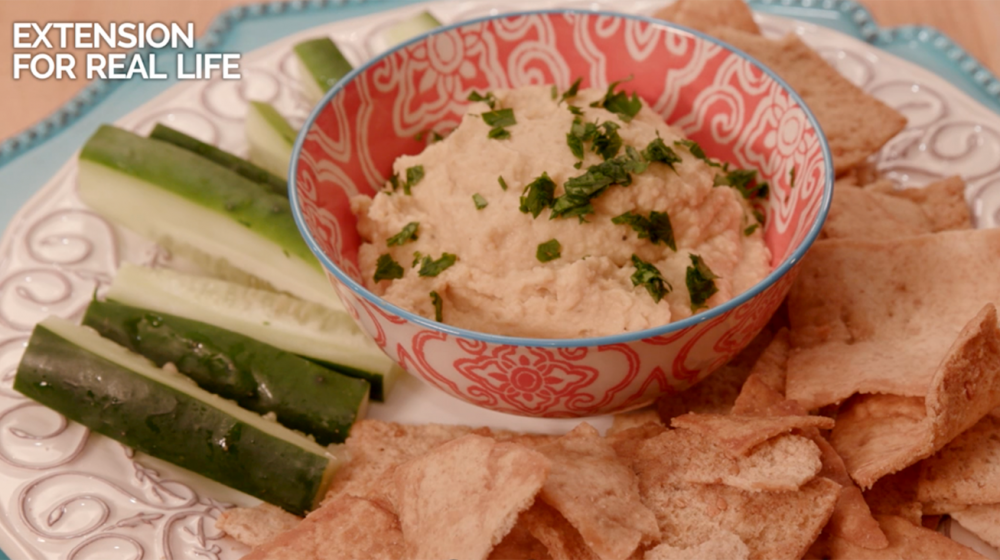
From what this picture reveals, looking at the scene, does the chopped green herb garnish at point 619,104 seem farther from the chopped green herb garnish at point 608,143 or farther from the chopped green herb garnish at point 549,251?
the chopped green herb garnish at point 549,251

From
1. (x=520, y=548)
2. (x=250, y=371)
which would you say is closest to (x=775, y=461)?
(x=520, y=548)

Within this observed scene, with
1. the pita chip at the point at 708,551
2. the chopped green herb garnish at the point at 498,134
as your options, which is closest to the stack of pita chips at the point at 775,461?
the pita chip at the point at 708,551

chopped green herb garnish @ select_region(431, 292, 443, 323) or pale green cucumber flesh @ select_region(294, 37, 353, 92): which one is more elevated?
pale green cucumber flesh @ select_region(294, 37, 353, 92)

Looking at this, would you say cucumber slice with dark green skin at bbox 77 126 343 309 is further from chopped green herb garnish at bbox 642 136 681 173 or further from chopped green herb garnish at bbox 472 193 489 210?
chopped green herb garnish at bbox 642 136 681 173

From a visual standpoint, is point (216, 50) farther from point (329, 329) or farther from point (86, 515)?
point (86, 515)

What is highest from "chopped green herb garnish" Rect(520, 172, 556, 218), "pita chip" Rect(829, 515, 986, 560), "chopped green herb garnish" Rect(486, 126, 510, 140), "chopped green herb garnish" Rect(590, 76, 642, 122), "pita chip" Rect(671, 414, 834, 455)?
"chopped green herb garnish" Rect(590, 76, 642, 122)

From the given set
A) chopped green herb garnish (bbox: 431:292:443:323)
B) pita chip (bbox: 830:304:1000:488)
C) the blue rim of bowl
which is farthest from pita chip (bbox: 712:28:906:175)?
chopped green herb garnish (bbox: 431:292:443:323)
